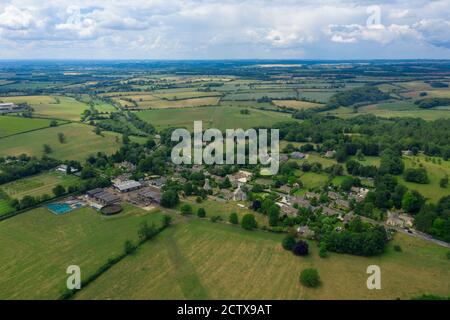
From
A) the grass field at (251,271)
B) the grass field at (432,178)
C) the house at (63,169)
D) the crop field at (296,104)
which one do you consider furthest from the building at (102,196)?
the crop field at (296,104)

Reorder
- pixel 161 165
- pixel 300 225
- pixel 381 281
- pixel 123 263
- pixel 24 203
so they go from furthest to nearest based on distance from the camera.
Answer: pixel 161 165 < pixel 24 203 < pixel 300 225 < pixel 123 263 < pixel 381 281

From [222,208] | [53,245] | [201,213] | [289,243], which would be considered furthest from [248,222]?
[53,245]

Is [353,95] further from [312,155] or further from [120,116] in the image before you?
[120,116]

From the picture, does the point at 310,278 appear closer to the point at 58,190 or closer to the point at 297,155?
the point at 58,190

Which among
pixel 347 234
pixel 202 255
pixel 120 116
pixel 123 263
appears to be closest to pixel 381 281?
pixel 347 234

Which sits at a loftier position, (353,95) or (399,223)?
(353,95)

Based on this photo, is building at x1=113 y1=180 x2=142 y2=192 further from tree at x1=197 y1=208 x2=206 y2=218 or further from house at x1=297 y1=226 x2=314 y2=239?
house at x1=297 y1=226 x2=314 y2=239
